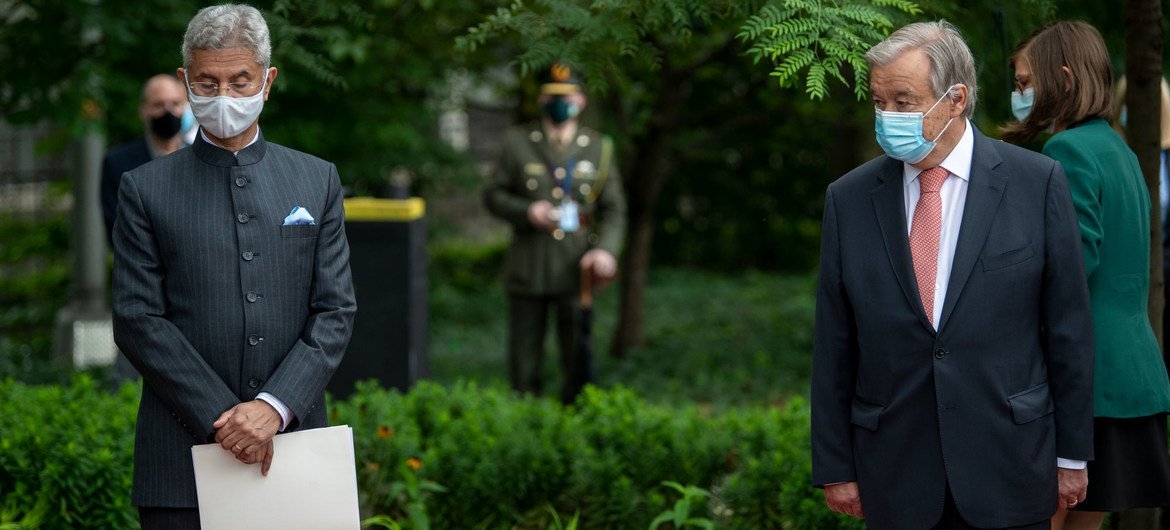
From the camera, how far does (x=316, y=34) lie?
502cm

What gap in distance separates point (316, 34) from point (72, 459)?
73.5 inches

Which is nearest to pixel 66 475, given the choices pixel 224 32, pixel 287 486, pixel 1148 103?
A: pixel 287 486

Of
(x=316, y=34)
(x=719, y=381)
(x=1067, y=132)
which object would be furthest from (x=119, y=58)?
→ (x=1067, y=132)

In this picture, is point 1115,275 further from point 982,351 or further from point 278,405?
point 278,405

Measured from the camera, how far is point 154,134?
6.39 meters

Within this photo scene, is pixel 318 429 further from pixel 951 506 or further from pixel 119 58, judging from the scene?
pixel 119 58

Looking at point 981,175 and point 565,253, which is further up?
point 981,175

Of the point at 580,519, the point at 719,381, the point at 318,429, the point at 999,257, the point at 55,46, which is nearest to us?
the point at 999,257

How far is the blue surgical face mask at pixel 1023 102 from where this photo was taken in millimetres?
3755

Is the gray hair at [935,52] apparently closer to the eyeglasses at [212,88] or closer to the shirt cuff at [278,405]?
the eyeglasses at [212,88]

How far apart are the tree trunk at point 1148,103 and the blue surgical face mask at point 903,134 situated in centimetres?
161

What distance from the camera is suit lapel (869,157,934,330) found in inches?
127

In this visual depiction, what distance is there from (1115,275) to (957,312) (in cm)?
72

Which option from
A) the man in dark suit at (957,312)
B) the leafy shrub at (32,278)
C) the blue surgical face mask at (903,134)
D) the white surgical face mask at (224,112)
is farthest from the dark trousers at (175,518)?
the leafy shrub at (32,278)
